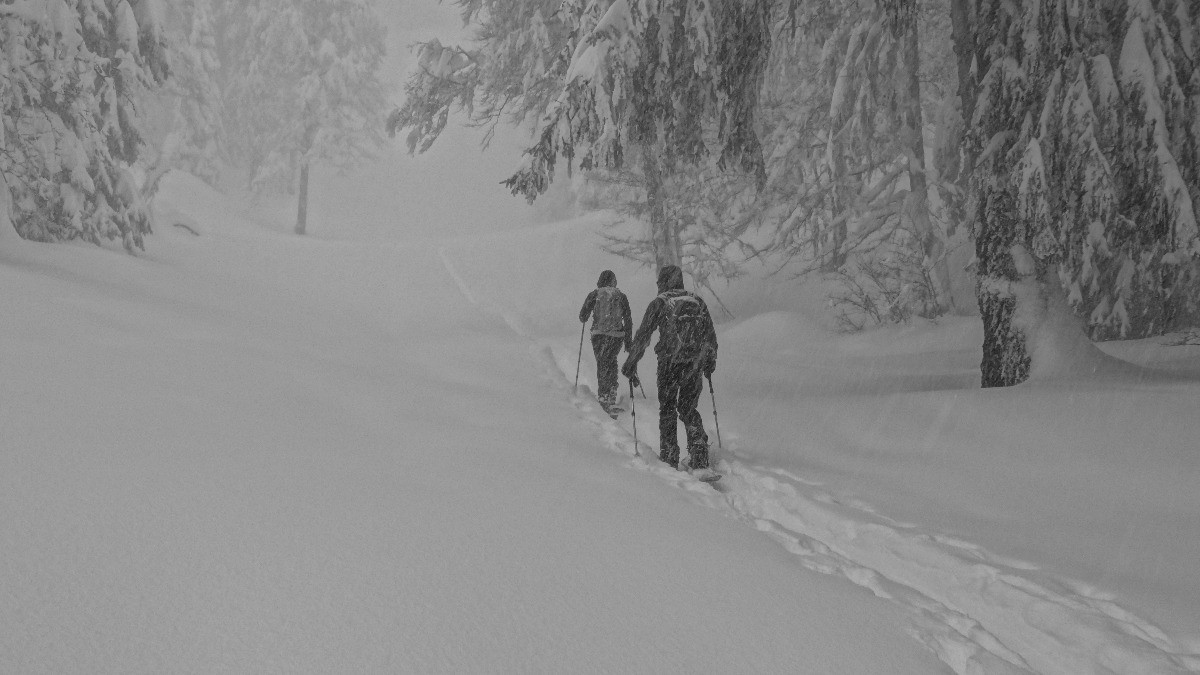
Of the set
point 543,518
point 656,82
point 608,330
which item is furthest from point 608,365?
point 543,518

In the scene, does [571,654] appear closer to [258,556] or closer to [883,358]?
[258,556]

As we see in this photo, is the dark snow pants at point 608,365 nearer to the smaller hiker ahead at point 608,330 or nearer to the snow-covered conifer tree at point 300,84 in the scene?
the smaller hiker ahead at point 608,330

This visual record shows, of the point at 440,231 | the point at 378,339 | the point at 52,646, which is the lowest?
the point at 52,646

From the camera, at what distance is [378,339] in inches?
470

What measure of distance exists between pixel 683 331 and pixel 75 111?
12.8 meters

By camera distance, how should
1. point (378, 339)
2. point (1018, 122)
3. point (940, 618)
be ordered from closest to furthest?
point (940, 618), point (1018, 122), point (378, 339)

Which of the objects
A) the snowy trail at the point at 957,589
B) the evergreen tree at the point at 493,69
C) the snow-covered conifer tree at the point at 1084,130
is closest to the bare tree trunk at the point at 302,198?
the evergreen tree at the point at 493,69

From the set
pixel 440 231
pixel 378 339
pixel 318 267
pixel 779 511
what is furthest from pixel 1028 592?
pixel 440 231

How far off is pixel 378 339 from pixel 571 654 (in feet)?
32.6

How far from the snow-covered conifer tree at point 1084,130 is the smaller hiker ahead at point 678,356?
3176mm

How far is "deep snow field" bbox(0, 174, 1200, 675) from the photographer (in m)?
2.64

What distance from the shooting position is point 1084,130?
6434mm

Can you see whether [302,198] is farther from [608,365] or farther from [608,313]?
[608,365]

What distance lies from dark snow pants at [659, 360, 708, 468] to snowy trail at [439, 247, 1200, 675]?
0.44 metres
